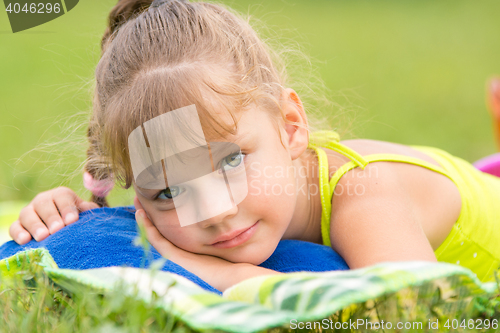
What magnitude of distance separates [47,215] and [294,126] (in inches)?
36.4

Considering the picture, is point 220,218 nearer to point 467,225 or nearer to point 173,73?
point 173,73

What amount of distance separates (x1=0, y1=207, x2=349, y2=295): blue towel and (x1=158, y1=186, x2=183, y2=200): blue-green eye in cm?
16

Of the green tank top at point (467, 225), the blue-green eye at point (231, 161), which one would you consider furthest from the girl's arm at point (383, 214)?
the blue-green eye at point (231, 161)

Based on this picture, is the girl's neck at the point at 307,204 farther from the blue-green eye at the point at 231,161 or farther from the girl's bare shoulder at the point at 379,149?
the blue-green eye at the point at 231,161

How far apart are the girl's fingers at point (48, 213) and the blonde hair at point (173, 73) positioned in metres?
0.20

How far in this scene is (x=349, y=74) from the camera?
6457mm

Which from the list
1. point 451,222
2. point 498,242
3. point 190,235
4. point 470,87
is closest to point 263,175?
point 190,235

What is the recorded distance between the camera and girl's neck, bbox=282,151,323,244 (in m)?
1.78

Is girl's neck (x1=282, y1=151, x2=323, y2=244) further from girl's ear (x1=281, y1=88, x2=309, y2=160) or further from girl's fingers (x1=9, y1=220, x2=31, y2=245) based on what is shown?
girl's fingers (x1=9, y1=220, x2=31, y2=245)

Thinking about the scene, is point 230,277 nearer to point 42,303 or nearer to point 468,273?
point 42,303

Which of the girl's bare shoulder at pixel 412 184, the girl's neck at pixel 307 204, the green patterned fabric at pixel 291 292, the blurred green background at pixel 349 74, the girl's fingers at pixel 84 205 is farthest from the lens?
the blurred green background at pixel 349 74

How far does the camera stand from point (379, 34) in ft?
28.4

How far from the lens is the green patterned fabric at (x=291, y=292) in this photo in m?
0.90

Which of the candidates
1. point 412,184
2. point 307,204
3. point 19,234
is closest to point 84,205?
point 19,234
